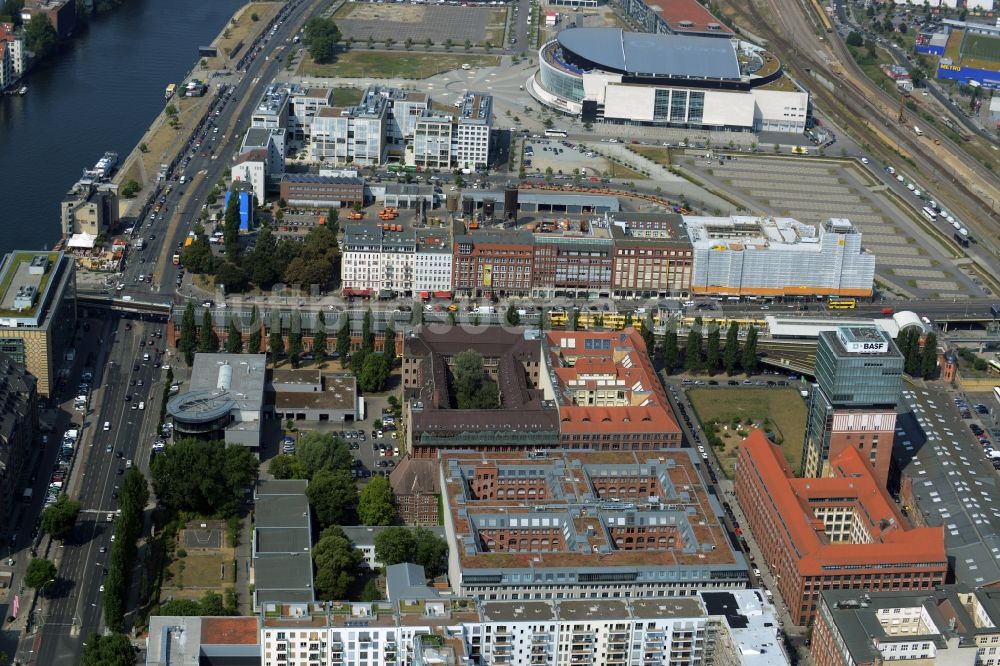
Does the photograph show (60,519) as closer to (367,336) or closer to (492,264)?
(367,336)

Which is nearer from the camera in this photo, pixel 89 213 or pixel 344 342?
pixel 344 342

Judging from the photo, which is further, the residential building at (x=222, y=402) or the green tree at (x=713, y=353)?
the green tree at (x=713, y=353)

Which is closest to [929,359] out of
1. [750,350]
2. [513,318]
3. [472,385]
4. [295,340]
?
[750,350]

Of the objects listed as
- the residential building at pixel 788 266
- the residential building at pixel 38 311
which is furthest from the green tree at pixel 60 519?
the residential building at pixel 788 266

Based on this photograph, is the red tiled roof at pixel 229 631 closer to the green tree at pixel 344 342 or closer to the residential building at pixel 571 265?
the green tree at pixel 344 342

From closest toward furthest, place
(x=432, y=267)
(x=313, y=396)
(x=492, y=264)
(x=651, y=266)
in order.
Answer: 1. (x=313, y=396)
2. (x=432, y=267)
3. (x=492, y=264)
4. (x=651, y=266)

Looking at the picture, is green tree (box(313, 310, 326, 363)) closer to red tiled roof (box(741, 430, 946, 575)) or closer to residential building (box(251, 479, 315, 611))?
residential building (box(251, 479, 315, 611))

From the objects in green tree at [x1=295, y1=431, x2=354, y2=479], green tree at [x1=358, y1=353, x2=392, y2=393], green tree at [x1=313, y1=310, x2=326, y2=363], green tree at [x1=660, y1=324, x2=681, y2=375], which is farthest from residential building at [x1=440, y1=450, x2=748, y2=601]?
green tree at [x1=313, y1=310, x2=326, y2=363]
